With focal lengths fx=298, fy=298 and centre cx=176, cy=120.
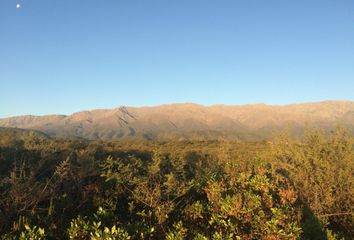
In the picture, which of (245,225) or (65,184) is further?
(65,184)

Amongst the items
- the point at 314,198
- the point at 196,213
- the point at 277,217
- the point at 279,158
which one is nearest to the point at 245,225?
the point at 277,217

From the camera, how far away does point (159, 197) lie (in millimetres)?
9125

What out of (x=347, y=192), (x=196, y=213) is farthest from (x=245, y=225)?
(x=347, y=192)

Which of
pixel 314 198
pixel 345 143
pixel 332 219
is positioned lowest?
pixel 332 219

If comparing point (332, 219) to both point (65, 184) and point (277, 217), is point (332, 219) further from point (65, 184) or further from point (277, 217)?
point (65, 184)

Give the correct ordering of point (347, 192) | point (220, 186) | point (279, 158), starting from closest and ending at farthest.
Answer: point (220, 186) → point (347, 192) → point (279, 158)

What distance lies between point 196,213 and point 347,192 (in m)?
6.68

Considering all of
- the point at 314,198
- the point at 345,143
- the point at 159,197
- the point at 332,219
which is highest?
the point at 345,143

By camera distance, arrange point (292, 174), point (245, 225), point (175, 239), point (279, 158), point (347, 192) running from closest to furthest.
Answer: point (175, 239)
point (245, 225)
point (347, 192)
point (292, 174)
point (279, 158)

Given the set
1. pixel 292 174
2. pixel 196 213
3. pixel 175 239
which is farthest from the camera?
pixel 292 174

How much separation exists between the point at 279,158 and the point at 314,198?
275 centimetres

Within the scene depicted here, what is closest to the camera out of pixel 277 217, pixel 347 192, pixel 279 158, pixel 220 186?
pixel 277 217

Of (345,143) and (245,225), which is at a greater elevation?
(345,143)

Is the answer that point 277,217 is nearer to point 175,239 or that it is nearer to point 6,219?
point 175,239
